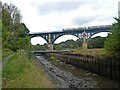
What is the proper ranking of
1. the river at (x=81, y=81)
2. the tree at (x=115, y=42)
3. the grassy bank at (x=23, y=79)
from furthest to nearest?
1. the tree at (x=115, y=42)
2. the river at (x=81, y=81)
3. the grassy bank at (x=23, y=79)

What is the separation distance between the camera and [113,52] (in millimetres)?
38000

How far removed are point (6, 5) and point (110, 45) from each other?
137 ft

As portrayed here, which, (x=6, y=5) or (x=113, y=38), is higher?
(x=6, y=5)

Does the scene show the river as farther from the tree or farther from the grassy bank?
the grassy bank

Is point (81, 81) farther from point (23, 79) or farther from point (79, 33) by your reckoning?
point (79, 33)

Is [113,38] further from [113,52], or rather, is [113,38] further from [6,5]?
[6,5]

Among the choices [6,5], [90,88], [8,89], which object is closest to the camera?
[8,89]

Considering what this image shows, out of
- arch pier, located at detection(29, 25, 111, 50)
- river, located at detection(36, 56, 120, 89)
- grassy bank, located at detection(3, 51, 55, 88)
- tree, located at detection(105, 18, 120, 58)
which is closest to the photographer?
grassy bank, located at detection(3, 51, 55, 88)

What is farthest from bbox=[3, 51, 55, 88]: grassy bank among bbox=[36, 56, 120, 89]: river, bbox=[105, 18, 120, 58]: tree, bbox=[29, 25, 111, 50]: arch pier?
bbox=[29, 25, 111, 50]: arch pier

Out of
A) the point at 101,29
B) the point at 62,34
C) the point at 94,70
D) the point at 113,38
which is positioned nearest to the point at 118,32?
the point at 113,38

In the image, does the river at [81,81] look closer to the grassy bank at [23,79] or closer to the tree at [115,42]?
the tree at [115,42]

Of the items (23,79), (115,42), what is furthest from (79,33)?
(23,79)

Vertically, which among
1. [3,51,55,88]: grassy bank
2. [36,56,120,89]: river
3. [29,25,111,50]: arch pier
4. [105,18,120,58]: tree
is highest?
[29,25,111,50]: arch pier

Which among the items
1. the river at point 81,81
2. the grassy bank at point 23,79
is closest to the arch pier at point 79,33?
the river at point 81,81
